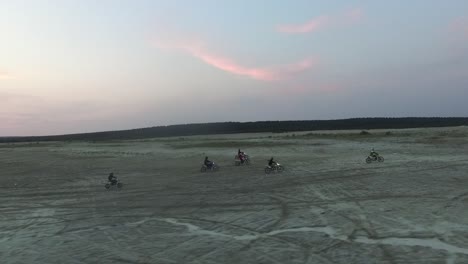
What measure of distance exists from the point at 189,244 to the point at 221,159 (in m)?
24.1

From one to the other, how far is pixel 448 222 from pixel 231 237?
5.94m

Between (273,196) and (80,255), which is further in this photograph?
(273,196)

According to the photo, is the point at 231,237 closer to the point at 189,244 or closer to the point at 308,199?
the point at 189,244

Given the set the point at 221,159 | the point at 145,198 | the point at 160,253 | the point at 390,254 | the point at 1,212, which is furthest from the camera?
the point at 221,159

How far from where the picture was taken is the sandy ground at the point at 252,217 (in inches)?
415

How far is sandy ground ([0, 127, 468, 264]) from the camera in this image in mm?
10539

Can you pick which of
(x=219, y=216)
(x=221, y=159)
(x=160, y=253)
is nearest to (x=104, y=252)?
(x=160, y=253)

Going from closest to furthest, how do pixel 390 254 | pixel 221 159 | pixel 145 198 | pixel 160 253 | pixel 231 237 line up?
pixel 390 254, pixel 160 253, pixel 231 237, pixel 145 198, pixel 221 159

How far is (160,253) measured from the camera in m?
10.9

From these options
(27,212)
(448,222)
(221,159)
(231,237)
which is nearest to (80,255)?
(231,237)

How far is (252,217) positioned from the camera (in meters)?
14.1

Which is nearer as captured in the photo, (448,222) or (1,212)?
(448,222)

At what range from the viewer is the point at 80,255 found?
36.4 feet

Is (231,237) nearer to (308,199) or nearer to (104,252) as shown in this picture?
(104,252)
